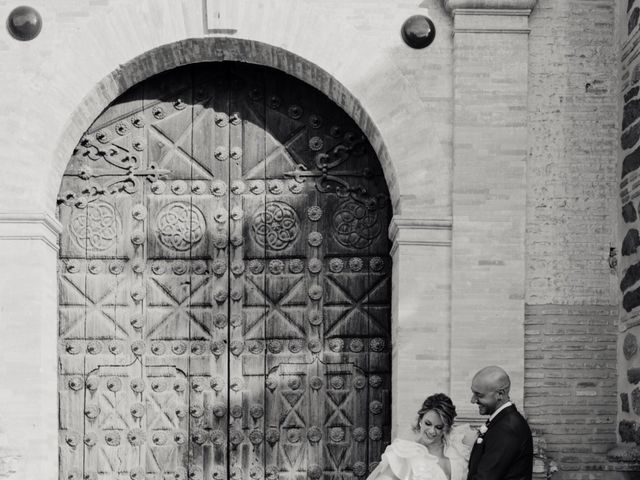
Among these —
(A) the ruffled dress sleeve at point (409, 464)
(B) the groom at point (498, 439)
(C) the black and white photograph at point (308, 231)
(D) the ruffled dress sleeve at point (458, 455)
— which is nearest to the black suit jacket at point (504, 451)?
Answer: (B) the groom at point (498, 439)

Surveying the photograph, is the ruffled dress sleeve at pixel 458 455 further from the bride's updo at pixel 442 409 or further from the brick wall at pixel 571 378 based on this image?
the brick wall at pixel 571 378

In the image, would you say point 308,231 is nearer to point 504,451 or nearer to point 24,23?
point 24,23

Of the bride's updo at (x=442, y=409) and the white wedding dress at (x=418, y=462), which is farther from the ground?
the bride's updo at (x=442, y=409)

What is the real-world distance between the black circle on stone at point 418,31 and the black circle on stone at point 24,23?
9.18ft

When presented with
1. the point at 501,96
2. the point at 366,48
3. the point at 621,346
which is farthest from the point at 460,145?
the point at 621,346

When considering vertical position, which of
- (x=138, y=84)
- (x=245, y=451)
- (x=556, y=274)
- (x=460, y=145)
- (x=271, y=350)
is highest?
(x=138, y=84)

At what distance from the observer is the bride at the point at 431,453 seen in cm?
595

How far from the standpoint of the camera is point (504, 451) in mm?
5742

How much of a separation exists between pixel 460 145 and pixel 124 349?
122 inches

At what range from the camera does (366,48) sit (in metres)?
8.02

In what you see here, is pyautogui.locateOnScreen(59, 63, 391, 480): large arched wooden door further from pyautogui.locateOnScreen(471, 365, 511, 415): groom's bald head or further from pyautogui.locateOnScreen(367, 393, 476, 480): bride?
pyautogui.locateOnScreen(471, 365, 511, 415): groom's bald head

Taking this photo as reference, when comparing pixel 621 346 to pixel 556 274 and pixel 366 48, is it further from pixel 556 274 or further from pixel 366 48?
pixel 366 48

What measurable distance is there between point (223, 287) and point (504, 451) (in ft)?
10.8

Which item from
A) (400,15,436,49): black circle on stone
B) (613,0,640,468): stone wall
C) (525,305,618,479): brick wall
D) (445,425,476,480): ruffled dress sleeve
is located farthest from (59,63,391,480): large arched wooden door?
(445,425,476,480): ruffled dress sleeve
